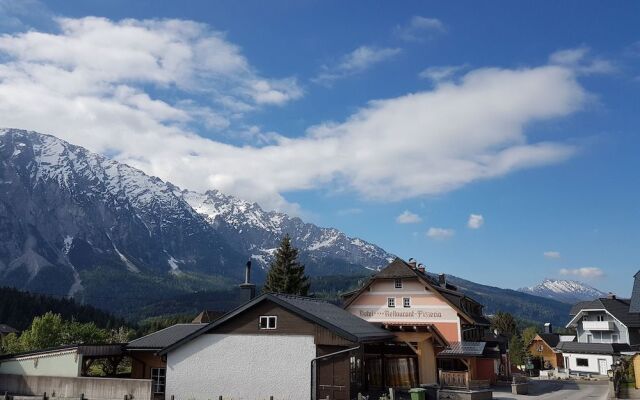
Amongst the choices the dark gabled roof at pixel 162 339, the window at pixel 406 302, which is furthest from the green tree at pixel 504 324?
the dark gabled roof at pixel 162 339

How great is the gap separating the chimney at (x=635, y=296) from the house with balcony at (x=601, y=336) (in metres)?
43.5

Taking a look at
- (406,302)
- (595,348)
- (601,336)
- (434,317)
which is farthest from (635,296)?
(601,336)

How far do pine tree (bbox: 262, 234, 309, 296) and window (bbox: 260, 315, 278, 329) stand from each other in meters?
29.7

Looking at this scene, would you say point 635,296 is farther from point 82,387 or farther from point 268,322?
point 82,387

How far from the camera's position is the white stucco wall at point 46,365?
36656 millimetres

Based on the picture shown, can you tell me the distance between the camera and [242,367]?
3350 centimetres

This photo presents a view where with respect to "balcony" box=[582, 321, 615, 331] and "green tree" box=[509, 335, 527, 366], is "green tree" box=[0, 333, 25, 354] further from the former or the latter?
"balcony" box=[582, 321, 615, 331]

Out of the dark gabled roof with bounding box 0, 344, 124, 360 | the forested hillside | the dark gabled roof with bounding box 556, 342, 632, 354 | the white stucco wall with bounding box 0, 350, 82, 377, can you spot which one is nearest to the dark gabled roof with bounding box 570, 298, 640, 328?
the dark gabled roof with bounding box 556, 342, 632, 354

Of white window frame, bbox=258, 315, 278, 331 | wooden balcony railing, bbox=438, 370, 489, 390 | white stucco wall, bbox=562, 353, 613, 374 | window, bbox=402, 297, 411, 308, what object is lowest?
white stucco wall, bbox=562, 353, 613, 374

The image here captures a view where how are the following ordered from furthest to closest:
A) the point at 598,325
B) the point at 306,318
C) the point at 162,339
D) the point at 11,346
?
the point at 598,325 → the point at 11,346 → the point at 162,339 → the point at 306,318

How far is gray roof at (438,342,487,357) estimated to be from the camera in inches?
1768

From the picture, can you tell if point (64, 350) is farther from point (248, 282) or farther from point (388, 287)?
point (388, 287)

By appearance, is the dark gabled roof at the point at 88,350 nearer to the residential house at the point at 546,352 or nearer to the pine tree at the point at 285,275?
the pine tree at the point at 285,275

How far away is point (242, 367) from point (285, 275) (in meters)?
31.0
